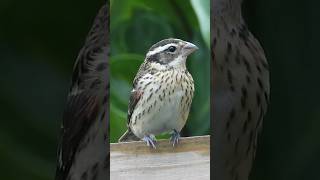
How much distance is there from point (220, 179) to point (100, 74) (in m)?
0.88

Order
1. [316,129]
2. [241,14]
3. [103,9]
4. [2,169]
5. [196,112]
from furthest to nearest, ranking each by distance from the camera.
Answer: [316,129] → [241,14] → [196,112] → [103,9] → [2,169]

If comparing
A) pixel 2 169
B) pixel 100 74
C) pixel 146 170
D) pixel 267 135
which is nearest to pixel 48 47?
pixel 100 74

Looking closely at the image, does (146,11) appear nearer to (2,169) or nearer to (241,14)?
(241,14)

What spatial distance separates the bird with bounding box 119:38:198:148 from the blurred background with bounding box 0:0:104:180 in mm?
387

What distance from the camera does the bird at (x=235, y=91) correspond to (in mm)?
3248

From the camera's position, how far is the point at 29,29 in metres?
2.64

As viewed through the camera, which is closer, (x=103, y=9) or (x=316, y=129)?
(x=103, y=9)

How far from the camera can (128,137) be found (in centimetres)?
301

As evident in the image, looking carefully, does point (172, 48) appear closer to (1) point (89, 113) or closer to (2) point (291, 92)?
(1) point (89, 113)

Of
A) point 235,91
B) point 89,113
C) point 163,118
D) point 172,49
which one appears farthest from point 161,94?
point 235,91

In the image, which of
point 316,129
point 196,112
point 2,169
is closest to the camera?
point 2,169

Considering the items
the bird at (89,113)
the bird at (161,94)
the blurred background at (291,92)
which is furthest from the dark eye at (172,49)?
the blurred background at (291,92)

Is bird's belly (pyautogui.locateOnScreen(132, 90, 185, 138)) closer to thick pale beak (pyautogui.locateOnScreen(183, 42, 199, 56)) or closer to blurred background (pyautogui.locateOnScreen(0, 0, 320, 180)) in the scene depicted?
blurred background (pyautogui.locateOnScreen(0, 0, 320, 180))

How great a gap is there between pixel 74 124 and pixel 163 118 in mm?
478
